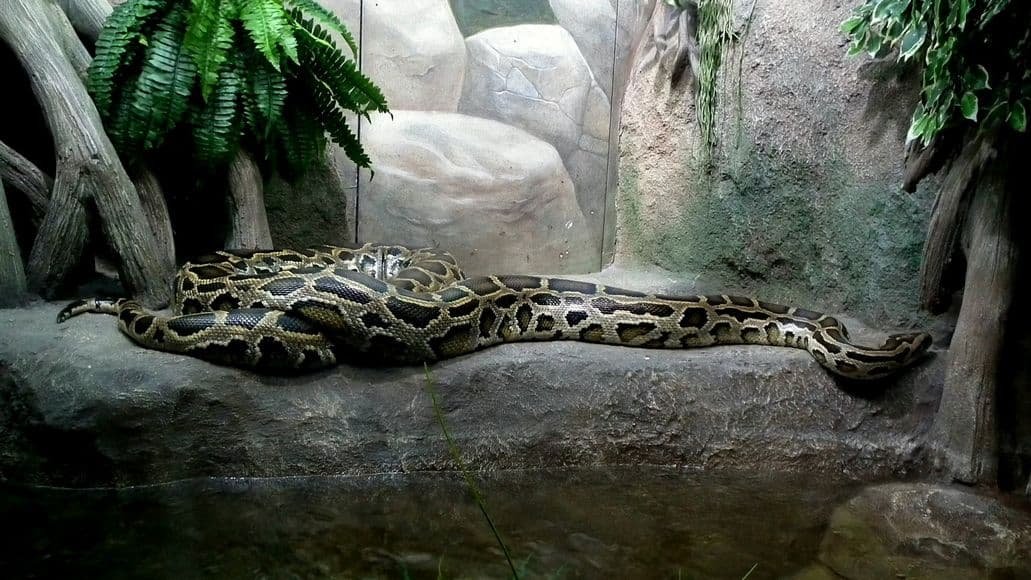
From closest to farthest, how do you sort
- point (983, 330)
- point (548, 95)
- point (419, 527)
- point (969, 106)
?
point (419, 527), point (969, 106), point (983, 330), point (548, 95)

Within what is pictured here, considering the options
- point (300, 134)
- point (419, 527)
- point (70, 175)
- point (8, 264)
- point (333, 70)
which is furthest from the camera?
point (300, 134)

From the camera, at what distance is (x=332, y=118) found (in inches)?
247

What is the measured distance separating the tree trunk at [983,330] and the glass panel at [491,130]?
12.6 feet

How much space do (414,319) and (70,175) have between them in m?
2.65

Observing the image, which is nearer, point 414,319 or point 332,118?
point 414,319

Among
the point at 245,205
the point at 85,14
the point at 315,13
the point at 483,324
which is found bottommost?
the point at 483,324

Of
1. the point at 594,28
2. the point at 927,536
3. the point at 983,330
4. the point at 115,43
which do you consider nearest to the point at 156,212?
the point at 115,43

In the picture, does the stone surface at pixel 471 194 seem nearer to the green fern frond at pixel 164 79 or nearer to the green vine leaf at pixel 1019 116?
the green fern frond at pixel 164 79

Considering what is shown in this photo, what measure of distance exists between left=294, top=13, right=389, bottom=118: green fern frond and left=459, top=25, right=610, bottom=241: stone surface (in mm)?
1477

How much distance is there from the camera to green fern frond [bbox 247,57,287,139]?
5.69 metres

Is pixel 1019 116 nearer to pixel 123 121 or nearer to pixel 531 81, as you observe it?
pixel 531 81

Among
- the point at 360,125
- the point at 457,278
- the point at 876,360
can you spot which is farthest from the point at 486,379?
the point at 360,125

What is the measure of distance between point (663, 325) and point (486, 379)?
56.4 inches

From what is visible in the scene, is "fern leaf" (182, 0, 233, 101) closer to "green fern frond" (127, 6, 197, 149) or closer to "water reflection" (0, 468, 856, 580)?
"green fern frond" (127, 6, 197, 149)
